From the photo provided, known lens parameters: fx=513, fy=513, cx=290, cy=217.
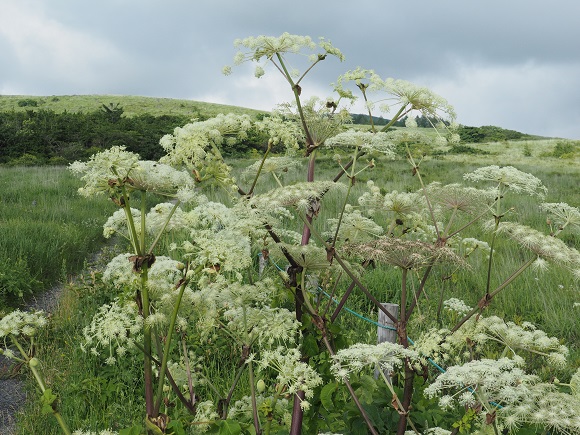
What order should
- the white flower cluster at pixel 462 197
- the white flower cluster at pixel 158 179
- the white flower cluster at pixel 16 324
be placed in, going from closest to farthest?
the white flower cluster at pixel 158 179
the white flower cluster at pixel 16 324
the white flower cluster at pixel 462 197

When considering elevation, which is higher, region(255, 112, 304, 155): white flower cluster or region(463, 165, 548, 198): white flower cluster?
region(255, 112, 304, 155): white flower cluster

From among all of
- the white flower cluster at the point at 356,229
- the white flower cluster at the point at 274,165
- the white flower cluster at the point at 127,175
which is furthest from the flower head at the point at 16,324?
the white flower cluster at the point at 356,229

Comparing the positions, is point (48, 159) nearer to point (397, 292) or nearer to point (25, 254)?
point (25, 254)

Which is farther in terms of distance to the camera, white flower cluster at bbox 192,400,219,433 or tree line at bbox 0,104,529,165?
tree line at bbox 0,104,529,165

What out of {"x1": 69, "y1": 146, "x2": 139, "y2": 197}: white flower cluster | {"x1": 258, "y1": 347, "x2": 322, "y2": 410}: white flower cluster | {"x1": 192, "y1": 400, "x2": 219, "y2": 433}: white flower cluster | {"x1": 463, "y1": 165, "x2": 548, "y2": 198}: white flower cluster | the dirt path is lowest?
the dirt path

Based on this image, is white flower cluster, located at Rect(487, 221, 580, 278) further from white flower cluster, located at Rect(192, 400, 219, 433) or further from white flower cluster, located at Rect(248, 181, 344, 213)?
white flower cluster, located at Rect(192, 400, 219, 433)

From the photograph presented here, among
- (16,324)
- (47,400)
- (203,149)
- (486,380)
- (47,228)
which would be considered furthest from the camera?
(47,228)

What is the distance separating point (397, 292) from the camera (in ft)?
20.6

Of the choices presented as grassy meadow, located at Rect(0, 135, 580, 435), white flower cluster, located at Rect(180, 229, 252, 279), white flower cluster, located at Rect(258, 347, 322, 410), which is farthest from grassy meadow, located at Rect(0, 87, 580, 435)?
white flower cluster, located at Rect(180, 229, 252, 279)

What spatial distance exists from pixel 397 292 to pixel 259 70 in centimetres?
420

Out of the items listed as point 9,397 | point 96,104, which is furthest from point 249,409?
point 96,104

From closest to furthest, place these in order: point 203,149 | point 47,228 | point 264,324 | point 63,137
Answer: point 264,324 → point 203,149 → point 47,228 → point 63,137

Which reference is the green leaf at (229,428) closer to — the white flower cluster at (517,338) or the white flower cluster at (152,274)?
the white flower cluster at (152,274)

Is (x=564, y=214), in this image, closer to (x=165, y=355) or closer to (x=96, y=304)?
(x=165, y=355)
